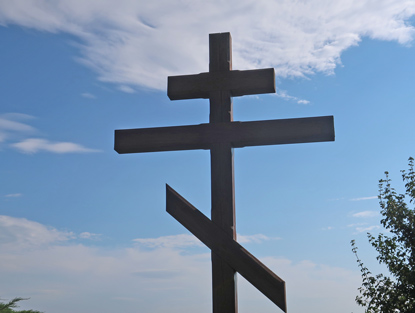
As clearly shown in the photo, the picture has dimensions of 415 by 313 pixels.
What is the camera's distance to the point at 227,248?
213 inches

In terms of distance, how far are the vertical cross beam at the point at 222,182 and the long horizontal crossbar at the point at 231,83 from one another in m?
0.08

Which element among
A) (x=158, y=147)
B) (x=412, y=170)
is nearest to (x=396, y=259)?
(x=412, y=170)

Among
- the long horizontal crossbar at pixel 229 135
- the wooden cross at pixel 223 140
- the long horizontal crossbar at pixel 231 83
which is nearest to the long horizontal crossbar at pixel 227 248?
the wooden cross at pixel 223 140

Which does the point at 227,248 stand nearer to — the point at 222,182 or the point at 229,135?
the point at 222,182

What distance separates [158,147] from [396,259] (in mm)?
5658

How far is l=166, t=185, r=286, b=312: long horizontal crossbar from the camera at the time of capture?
5.19 m

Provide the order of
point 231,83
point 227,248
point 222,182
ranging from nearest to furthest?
1. point 227,248
2. point 222,182
3. point 231,83

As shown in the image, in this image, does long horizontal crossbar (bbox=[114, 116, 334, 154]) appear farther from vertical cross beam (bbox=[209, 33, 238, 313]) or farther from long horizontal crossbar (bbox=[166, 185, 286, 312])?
long horizontal crossbar (bbox=[166, 185, 286, 312])

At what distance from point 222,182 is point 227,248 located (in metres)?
0.76

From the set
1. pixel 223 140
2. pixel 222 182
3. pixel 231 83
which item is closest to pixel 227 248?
pixel 222 182

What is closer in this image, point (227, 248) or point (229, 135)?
point (227, 248)

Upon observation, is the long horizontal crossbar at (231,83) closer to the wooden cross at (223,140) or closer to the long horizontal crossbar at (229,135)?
the wooden cross at (223,140)

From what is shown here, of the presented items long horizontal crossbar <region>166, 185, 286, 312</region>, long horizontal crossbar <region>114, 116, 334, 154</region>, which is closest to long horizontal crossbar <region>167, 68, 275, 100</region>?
long horizontal crossbar <region>114, 116, 334, 154</region>

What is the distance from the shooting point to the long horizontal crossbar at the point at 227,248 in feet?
17.0
